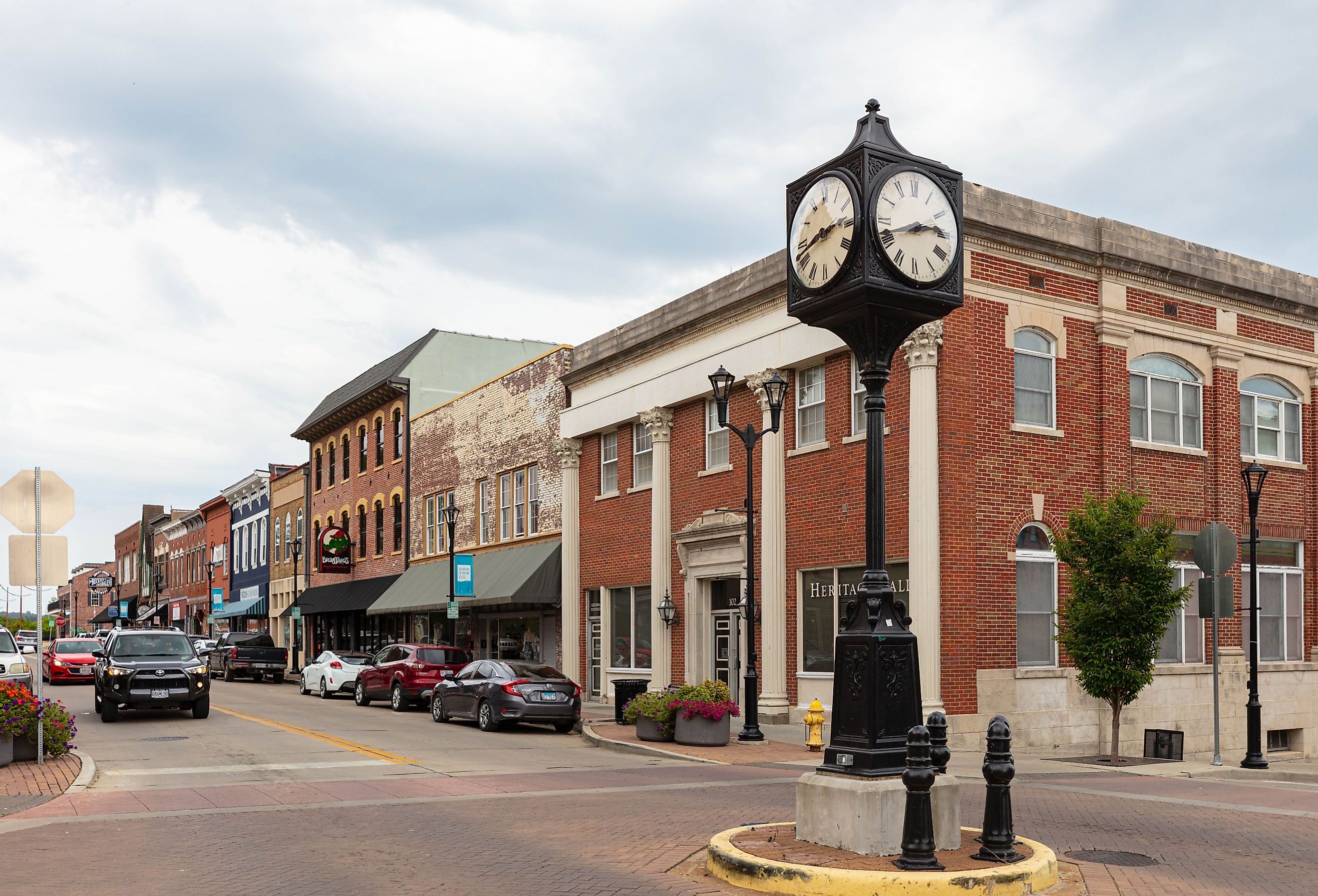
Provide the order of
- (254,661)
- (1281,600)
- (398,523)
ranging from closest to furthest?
(1281,600) < (398,523) < (254,661)

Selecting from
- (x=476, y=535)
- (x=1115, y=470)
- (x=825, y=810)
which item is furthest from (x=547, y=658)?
(x=825, y=810)

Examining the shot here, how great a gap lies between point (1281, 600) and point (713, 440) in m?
11.8

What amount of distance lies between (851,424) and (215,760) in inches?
457

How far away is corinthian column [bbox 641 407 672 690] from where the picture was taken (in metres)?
27.2

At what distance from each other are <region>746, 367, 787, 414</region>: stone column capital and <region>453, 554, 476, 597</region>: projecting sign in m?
12.0

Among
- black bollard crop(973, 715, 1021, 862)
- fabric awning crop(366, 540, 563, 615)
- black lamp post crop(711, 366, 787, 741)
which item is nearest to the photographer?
black bollard crop(973, 715, 1021, 862)

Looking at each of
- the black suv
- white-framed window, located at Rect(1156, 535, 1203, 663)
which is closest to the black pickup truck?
the black suv

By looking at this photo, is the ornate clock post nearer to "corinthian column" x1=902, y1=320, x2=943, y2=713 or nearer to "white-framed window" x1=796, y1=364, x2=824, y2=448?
"corinthian column" x1=902, y1=320, x2=943, y2=713

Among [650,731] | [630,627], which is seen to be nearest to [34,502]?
[650,731]

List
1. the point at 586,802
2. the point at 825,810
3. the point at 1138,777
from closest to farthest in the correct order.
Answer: the point at 825,810
the point at 586,802
the point at 1138,777

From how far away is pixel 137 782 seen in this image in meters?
14.6

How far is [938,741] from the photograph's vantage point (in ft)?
29.0

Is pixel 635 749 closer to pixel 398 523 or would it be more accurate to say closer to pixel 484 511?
pixel 484 511

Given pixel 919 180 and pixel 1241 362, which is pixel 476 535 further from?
pixel 919 180
